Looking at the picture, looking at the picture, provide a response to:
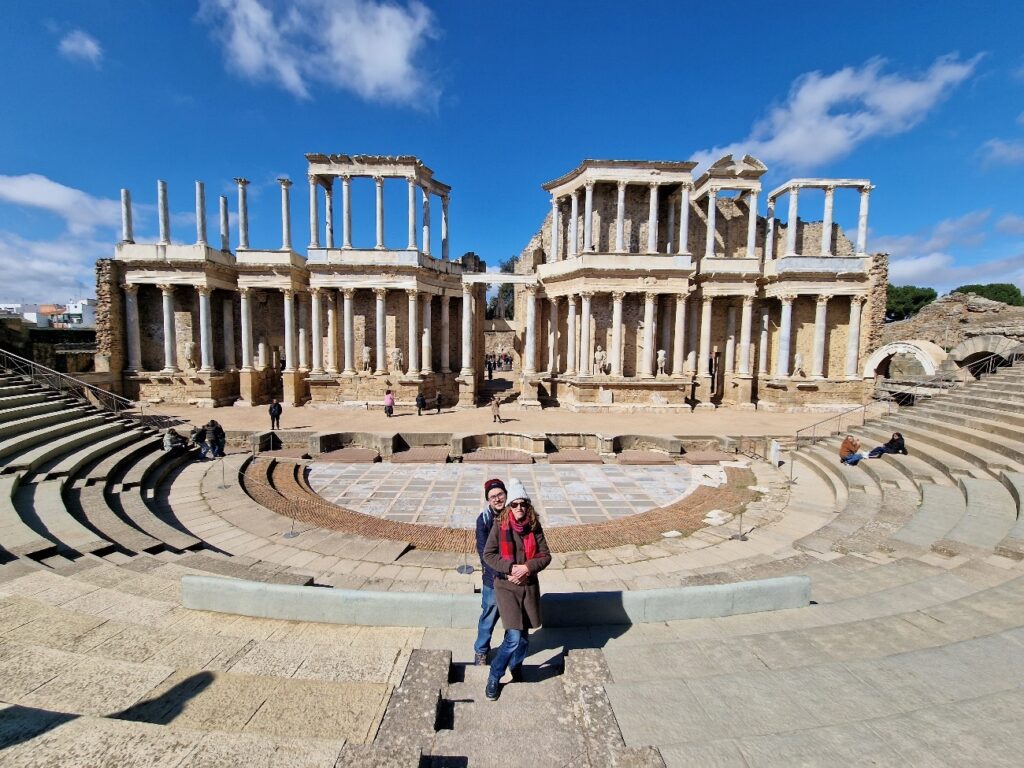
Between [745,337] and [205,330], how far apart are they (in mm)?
31707

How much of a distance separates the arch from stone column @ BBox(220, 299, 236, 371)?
38.1m

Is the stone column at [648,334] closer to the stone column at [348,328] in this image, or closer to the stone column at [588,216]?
the stone column at [588,216]

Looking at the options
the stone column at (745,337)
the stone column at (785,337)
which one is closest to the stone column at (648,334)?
the stone column at (745,337)

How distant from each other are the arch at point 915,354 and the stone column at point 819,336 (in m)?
2.82

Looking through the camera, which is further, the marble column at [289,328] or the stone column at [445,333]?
the stone column at [445,333]

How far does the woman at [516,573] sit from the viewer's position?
355 centimetres

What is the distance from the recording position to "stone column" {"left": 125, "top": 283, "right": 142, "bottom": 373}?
81.2ft

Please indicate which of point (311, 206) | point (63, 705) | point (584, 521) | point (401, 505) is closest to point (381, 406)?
point (311, 206)

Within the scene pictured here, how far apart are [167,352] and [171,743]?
28.9m

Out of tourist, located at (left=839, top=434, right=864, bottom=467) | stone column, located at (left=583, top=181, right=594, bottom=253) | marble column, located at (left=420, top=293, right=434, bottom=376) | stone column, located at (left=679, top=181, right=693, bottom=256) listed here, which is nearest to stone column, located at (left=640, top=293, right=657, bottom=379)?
stone column, located at (left=679, top=181, right=693, bottom=256)

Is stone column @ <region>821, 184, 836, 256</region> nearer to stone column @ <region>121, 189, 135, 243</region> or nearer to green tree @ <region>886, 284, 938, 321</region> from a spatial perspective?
stone column @ <region>121, 189, 135, 243</region>

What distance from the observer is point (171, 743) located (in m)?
2.34

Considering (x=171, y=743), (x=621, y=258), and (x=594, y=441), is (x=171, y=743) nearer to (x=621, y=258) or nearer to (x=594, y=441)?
(x=594, y=441)

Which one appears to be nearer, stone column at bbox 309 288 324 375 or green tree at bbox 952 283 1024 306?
stone column at bbox 309 288 324 375
